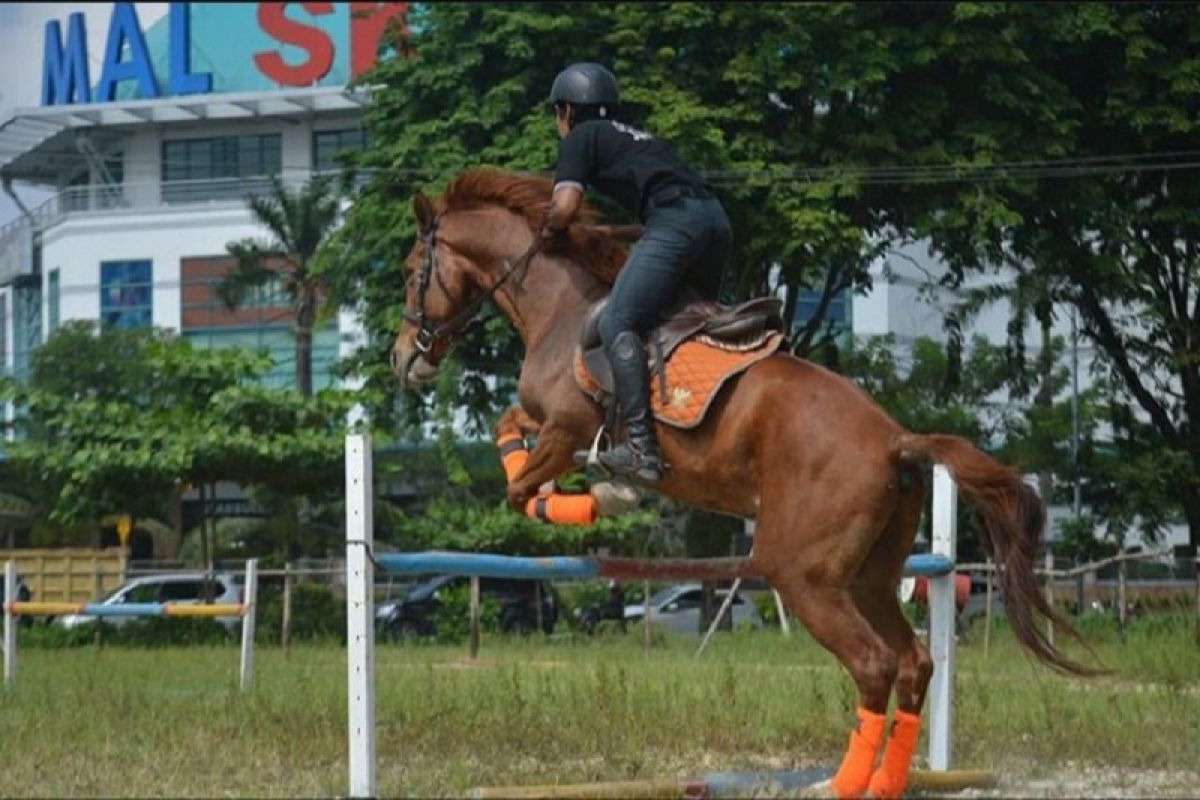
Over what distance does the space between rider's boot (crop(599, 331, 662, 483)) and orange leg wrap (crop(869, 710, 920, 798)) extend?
59.9 inches

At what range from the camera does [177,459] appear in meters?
32.4

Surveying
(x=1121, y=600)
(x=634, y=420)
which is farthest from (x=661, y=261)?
(x=1121, y=600)

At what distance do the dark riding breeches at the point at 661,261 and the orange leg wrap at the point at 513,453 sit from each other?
0.69 meters

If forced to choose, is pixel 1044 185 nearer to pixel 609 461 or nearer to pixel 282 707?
pixel 282 707

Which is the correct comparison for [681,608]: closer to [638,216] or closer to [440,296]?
[440,296]

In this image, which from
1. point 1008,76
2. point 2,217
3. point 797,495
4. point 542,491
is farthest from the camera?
point 1008,76

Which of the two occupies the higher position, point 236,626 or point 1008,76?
point 1008,76

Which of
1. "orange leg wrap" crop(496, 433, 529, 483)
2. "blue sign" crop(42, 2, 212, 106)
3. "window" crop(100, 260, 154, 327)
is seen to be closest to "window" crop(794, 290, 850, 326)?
"orange leg wrap" crop(496, 433, 529, 483)

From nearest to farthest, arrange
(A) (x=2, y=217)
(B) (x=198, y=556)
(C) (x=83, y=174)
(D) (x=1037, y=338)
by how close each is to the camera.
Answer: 1. (A) (x=2, y=217)
2. (D) (x=1037, y=338)
3. (B) (x=198, y=556)
4. (C) (x=83, y=174)

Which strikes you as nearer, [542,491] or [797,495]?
[797,495]

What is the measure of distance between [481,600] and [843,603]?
78.9 feet

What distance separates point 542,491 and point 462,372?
1951 cm

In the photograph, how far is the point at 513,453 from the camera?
8.97m

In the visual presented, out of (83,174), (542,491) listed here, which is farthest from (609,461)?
(83,174)
